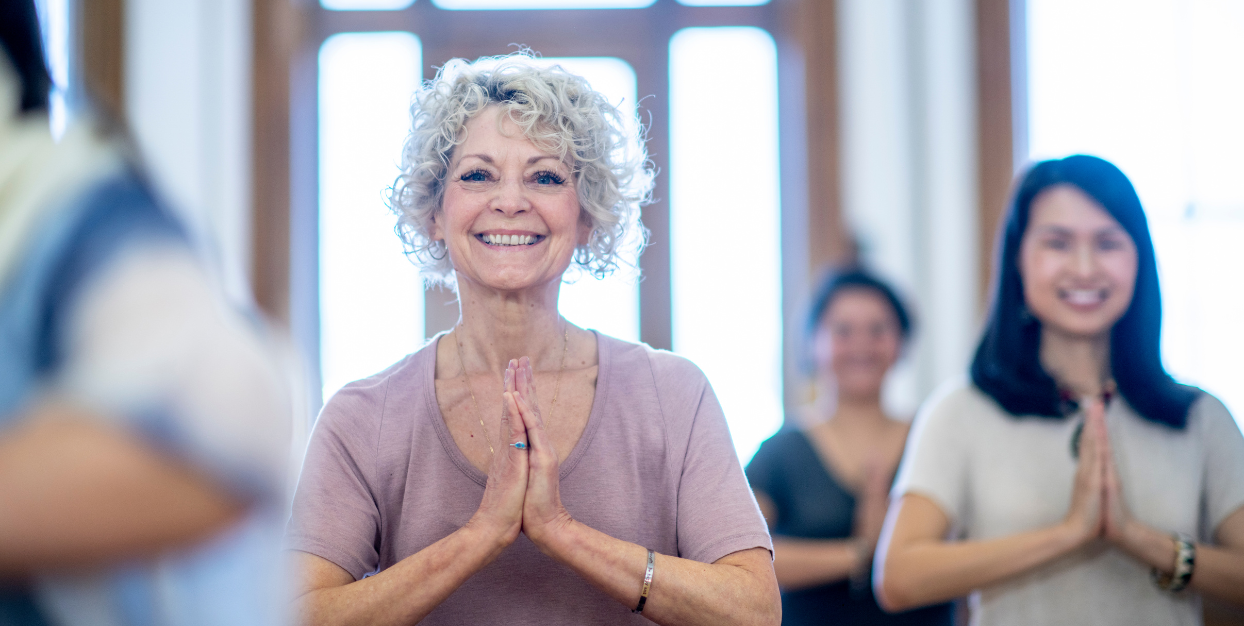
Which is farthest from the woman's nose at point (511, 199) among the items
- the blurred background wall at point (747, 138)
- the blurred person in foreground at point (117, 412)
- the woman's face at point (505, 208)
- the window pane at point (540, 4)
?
the window pane at point (540, 4)

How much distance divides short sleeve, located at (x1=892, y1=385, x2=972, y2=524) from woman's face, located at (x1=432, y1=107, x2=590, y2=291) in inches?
31.4

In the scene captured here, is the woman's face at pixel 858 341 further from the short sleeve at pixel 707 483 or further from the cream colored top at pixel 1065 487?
the short sleeve at pixel 707 483

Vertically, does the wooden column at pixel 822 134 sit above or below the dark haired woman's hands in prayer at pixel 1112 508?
→ above

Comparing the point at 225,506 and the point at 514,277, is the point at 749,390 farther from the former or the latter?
the point at 225,506

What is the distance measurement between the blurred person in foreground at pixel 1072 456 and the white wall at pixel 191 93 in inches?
107

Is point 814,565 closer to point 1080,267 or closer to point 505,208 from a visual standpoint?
point 1080,267

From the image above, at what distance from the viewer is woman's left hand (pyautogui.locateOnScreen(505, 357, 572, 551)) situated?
125 cm

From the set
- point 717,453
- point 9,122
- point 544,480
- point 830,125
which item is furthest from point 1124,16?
point 9,122

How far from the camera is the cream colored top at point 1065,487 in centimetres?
167

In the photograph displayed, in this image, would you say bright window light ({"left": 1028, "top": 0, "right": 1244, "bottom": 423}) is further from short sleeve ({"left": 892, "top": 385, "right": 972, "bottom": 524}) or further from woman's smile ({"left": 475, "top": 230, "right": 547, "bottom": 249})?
woman's smile ({"left": 475, "top": 230, "right": 547, "bottom": 249})

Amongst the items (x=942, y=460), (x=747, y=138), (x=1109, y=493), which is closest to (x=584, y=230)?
(x=942, y=460)

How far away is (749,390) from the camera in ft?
12.3

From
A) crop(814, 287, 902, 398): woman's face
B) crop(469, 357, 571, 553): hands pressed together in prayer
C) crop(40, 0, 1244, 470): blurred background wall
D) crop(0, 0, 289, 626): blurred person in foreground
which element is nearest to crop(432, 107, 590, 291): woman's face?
crop(469, 357, 571, 553): hands pressed together in prayer

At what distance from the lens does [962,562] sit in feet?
5.41
